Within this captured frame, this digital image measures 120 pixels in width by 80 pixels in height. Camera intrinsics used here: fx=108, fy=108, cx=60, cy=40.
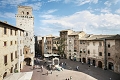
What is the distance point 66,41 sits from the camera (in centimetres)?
4612

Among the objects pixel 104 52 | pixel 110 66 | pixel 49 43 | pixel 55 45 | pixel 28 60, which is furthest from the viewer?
pixel 49 43

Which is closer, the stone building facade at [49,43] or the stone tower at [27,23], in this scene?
the stone tower at [27,23]

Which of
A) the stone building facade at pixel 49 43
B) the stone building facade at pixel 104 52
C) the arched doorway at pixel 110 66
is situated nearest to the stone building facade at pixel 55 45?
the stone building facade at pixel 49 43

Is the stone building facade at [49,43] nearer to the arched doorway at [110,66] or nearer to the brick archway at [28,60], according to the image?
the brick archway at [28,60]

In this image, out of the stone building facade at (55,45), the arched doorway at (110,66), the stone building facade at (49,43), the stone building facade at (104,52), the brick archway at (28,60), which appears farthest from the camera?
the stone building facade at (49,43)

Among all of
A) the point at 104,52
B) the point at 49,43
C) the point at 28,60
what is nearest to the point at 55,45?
the point at 49,43

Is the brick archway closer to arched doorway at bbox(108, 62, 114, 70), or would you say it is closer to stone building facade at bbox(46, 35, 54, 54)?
stone building facade at bbox(46, 35, 54, 54)

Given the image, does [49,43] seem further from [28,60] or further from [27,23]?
[27,23]

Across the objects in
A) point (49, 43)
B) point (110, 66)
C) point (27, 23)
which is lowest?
point (110, 66)

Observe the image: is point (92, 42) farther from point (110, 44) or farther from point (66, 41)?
point (66, 41)

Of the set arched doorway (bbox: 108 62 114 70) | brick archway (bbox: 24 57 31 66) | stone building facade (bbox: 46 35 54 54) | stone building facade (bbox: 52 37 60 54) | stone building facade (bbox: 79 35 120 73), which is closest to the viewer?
stone building facade (bbox: 79 35 120 73)

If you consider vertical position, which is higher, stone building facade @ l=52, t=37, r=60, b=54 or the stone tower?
the stone tower

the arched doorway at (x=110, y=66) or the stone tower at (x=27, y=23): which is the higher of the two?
the stone tower at (x=27, y=23)

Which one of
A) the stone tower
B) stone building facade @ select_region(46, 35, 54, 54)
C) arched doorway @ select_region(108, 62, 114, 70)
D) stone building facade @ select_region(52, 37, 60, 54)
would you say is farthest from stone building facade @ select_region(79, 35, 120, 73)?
the stone tower
